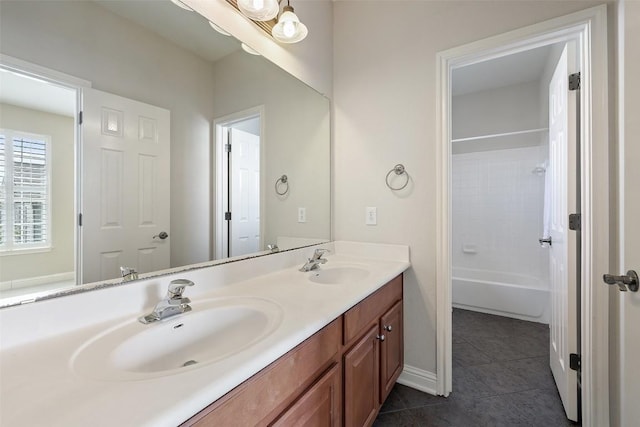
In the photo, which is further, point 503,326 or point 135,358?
point 503,326

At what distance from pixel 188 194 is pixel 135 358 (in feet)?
2.05

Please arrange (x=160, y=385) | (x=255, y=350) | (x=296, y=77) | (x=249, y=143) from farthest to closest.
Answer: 1. (x=296, y=77)
2. (x=249, y=143)
3. (x=255, y=350)
4. (x=160, y=385)

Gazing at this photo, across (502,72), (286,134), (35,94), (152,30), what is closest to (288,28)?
(286,134)

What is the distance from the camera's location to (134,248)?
0.94m

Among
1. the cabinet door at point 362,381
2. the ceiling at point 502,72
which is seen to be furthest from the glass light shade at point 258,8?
the ceiling at point 502,72

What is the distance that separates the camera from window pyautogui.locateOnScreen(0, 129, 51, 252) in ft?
2.12

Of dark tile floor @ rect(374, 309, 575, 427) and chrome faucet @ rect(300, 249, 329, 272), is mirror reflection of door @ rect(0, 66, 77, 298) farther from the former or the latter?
dark tile floor @ rect(374, 309, 575, 427)

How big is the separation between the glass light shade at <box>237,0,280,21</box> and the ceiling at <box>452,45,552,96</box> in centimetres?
216

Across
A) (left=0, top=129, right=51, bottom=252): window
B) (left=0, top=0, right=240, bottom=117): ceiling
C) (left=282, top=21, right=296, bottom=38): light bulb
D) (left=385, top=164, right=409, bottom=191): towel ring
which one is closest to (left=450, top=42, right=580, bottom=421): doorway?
(left=385, top=164, right=409, bottom=191): towel ring

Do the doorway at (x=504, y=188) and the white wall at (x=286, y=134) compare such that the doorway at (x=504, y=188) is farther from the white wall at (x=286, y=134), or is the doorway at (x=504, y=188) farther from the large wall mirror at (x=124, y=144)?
the large wall mirror at (x=124, y=144)

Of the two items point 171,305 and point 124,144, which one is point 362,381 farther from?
point 124,144

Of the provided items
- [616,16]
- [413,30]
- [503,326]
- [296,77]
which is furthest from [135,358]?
[503,326]

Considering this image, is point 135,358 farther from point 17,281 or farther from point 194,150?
point 194,150

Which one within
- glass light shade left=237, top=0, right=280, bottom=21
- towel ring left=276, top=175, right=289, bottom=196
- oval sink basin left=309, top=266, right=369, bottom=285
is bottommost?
oval sink basin left=309, top=266, right=369, bottom=285
